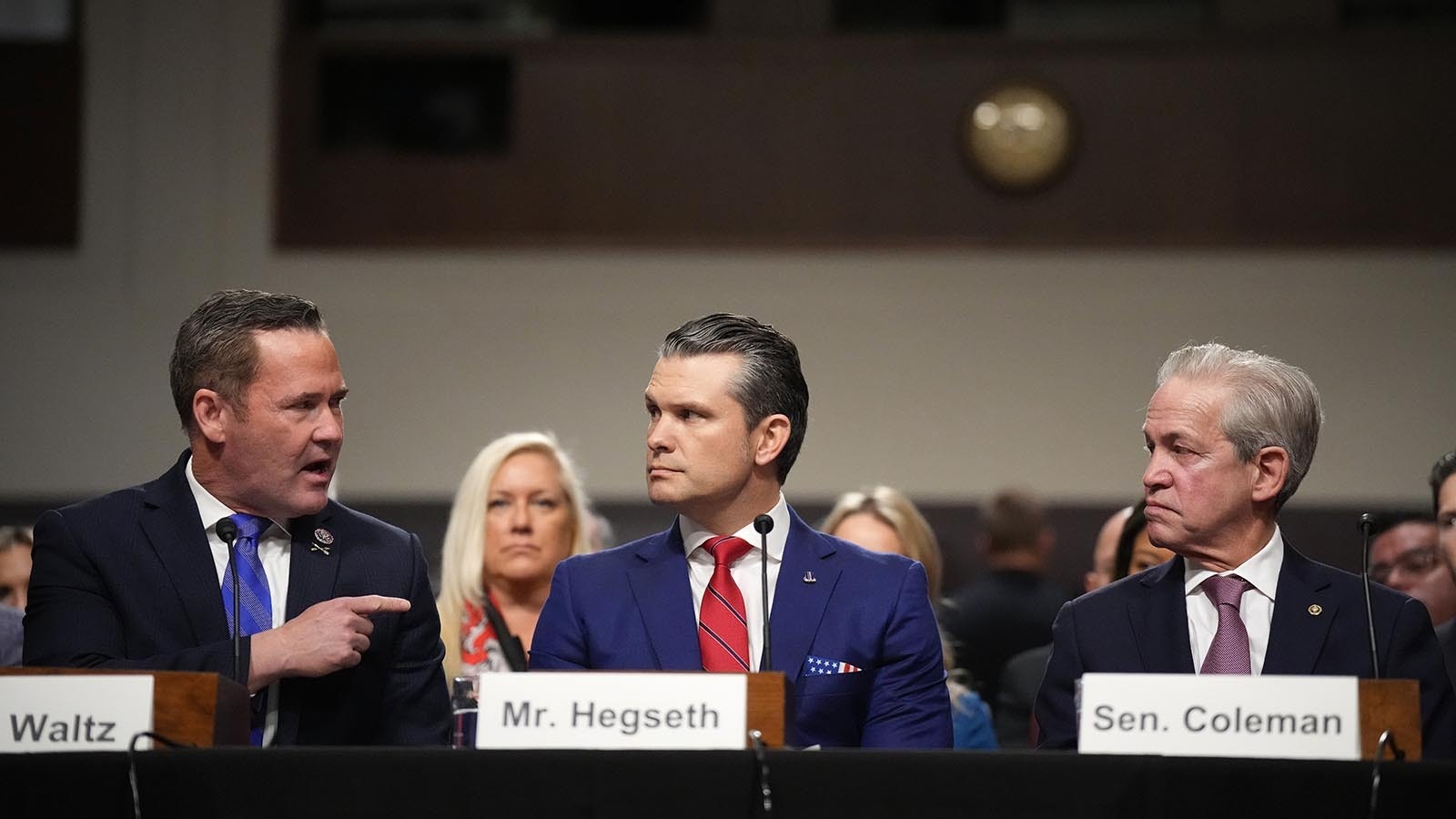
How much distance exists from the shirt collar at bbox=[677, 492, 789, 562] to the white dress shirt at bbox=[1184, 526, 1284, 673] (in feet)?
2.18

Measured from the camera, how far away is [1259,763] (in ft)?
6.79

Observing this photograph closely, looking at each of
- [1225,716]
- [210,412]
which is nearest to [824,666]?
[1225,716]

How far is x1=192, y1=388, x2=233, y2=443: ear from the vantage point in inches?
109

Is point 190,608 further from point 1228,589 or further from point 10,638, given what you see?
point 1228,589

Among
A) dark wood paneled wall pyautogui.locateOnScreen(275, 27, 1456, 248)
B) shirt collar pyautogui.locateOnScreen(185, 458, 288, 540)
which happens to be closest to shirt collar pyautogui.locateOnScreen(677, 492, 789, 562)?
shirt collar pyautogui.locateOnScreen(185, 458, 288, 540)

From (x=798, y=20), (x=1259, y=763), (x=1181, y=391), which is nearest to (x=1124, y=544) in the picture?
(x=1181, y=391)

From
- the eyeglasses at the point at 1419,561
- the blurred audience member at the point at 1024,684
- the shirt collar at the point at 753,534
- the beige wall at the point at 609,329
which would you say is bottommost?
the blurred audience member at the point at 1024,684

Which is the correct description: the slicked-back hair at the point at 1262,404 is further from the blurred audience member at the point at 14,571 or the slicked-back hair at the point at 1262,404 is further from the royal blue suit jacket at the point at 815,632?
the blurred audience member at the point at 14,571

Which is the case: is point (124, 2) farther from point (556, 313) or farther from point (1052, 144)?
point (1052, 144)

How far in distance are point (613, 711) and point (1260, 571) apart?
1.15 metres

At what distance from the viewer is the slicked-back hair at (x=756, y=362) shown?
2795 millimetres

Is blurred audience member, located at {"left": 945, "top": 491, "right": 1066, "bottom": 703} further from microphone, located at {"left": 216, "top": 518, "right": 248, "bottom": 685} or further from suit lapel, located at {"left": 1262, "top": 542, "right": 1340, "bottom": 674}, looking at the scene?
microphone, located at {"left": 216, "top": 518, "right": 248, "bottom": 685}

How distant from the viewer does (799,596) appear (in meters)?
2.73

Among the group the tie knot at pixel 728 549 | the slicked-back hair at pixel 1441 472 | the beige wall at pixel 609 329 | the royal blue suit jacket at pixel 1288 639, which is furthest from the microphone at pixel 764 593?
the beige wall at pixel 609 329
